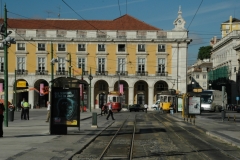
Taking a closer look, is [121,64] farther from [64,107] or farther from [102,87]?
[64,107]

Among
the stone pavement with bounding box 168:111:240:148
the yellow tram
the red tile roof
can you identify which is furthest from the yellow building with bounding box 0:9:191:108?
the stone pavement with bounding box 168:111:240:148

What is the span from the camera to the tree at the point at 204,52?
165 m

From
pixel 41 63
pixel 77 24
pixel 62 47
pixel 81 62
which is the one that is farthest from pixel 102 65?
pixel 41 63

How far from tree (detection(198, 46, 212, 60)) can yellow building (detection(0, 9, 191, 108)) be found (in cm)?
6778

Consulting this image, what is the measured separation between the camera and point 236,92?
10919 cm

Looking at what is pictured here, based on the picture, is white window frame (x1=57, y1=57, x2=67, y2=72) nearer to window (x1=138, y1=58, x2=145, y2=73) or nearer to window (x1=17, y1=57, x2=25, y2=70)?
window (x1=17, y1=57, x2=25, y2=70)

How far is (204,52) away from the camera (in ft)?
552

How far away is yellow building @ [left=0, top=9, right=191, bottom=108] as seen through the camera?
314 feet

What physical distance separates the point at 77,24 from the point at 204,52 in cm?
7648

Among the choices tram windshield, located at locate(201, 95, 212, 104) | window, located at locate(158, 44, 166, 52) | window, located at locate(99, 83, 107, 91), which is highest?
window, located at locate(158, 44, 166, 52)

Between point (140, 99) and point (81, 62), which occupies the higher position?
point (81, 62)

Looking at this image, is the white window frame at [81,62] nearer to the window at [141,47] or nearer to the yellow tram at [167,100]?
the window at [141,47]

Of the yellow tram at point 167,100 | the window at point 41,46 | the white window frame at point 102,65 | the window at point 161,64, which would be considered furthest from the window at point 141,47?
the yellow tram at point 167,100

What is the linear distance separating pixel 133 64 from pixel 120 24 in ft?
30.1
